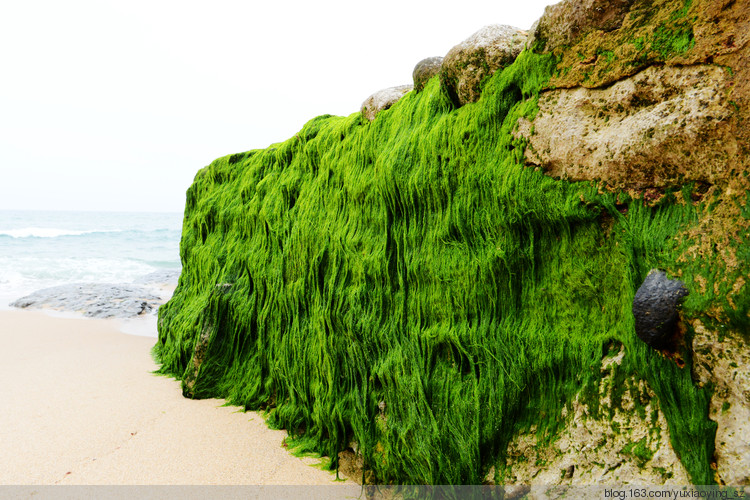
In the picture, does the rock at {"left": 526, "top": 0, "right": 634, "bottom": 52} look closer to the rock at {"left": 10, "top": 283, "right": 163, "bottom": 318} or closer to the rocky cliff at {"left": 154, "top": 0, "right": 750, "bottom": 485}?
the rocky cliff at {"left": 154, "top": 0, "right": 750, "bottom": 485}

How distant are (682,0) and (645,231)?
0.79 meters

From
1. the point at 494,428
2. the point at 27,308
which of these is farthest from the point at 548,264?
the point at 27,308

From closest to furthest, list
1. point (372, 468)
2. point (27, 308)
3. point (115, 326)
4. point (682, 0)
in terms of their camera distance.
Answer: point (682, 0)
point (372, 468)
point (115, 326)
point (27, 308)

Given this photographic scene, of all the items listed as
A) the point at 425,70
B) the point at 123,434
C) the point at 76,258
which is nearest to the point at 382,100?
the point at 425,70

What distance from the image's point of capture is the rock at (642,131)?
129 cm

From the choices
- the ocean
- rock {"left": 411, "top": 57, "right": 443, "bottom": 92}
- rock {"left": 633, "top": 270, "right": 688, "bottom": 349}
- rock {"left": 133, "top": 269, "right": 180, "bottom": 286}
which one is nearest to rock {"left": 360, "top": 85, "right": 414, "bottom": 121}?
rock {"left": 411, "top": 57, "right": 443, "bottom": 92}

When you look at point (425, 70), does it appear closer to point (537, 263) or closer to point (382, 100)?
point (382, 100)

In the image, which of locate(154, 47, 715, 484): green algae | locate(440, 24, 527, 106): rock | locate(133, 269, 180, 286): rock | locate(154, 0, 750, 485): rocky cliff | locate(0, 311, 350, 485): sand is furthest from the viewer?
locate(133, 269, 180, 286): rock

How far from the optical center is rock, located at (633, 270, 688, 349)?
1307mm

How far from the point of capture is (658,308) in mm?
1323

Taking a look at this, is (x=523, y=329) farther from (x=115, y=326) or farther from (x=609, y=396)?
(x=115, y=326)

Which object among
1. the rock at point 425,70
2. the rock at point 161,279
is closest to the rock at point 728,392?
the rock at point 425,70

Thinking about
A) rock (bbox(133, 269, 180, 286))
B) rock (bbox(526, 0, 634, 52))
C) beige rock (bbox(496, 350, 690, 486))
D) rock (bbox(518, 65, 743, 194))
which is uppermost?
rock (bbox(526, 0, 634, 52))

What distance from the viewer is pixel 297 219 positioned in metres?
3.05
